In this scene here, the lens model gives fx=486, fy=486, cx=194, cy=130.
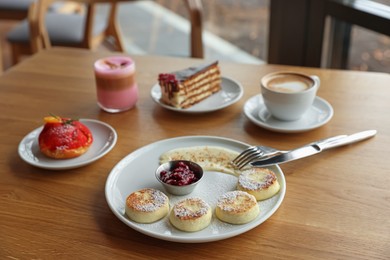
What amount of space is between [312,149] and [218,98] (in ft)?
1.22

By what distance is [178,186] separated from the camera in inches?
36.8

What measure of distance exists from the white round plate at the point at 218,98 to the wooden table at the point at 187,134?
0.02m

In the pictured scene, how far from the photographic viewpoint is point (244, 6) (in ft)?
11.9

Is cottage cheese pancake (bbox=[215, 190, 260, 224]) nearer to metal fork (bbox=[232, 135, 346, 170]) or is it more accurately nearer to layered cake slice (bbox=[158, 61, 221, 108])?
metal fork (bbox=[232, 135, 346, 170])

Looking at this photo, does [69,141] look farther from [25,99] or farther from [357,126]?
[357,126]

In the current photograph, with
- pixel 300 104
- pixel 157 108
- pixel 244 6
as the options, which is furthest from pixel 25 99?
pixel 244 6

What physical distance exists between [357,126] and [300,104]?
0.16 m

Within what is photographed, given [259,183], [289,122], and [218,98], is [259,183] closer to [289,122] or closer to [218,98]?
[289,122]

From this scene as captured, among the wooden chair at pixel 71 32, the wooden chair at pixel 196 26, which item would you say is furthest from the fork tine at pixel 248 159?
the wooden chair at pixel 71 32

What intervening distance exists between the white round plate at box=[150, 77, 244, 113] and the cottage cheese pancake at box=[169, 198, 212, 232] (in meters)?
0.43

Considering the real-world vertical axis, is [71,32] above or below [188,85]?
below

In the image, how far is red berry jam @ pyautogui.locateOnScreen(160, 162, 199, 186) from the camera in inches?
37.5

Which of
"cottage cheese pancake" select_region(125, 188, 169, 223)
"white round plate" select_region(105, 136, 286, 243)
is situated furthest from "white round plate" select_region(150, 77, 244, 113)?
"cottage cheese pancake" select_region(125, 188, 169, 223)

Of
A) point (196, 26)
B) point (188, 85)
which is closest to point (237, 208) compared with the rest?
point (188, 85)
